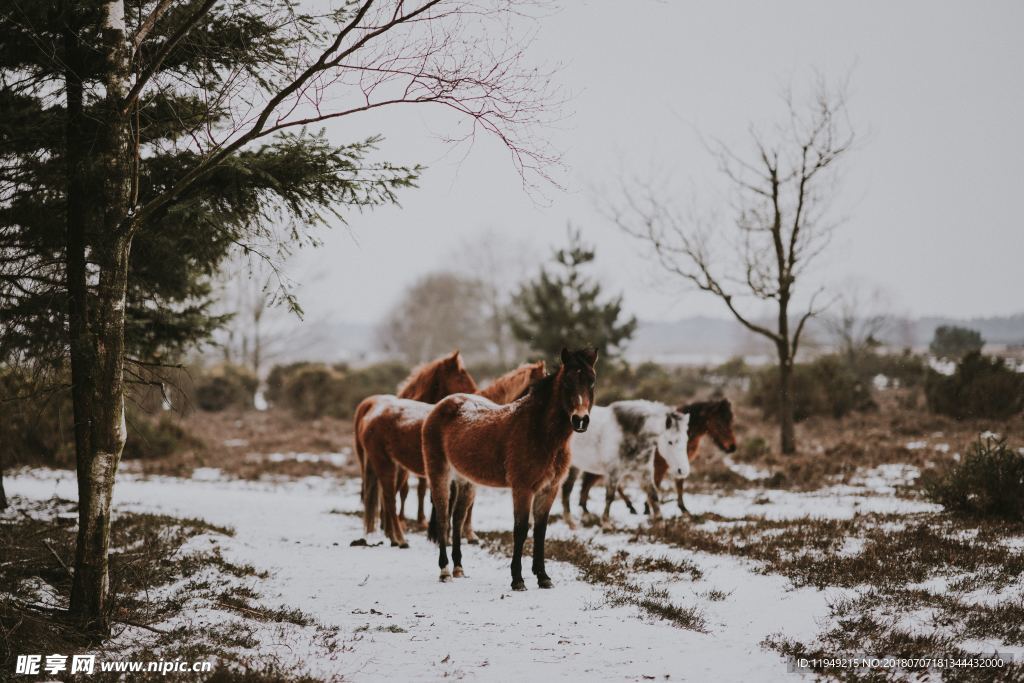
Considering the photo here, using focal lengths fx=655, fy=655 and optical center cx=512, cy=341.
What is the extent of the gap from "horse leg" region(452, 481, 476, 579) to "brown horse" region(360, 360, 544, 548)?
90 cm

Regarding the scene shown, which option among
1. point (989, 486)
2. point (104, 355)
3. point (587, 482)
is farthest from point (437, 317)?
point (104, 355)

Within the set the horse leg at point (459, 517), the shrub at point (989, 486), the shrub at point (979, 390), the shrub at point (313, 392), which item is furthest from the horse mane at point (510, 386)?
the shrub at point (313, 392)

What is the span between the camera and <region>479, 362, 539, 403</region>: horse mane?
807 centimetres

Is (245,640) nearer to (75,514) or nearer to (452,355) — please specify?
(452,355)

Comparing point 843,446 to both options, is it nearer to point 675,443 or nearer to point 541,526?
point 675,443

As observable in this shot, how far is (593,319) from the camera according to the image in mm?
→ 24547

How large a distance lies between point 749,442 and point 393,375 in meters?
22.1

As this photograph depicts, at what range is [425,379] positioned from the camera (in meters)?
9.55

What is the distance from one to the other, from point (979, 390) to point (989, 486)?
450 inches

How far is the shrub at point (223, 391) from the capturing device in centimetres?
3005

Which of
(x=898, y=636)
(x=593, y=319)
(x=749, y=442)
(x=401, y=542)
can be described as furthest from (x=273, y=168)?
(x=593, y=319)

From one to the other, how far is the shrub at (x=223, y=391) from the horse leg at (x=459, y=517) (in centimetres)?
2564

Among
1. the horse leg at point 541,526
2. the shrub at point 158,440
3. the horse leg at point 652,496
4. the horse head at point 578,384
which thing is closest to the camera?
the horse head at point 578,384

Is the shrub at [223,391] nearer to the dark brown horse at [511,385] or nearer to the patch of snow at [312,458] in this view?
the patch of snow at [312,458]
